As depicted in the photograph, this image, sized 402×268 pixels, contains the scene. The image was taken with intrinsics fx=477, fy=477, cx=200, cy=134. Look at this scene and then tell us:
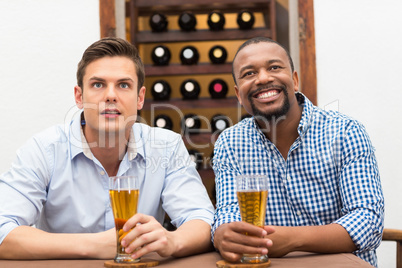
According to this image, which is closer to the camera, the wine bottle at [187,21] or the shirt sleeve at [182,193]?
the shirt sleeve at [182,193]

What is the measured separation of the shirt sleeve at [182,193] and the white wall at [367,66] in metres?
1.64

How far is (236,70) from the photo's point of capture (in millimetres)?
1835

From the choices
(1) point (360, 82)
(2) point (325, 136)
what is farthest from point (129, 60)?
(1) point (360, 82)

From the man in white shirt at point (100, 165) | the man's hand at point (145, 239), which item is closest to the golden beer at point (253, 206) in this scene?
the man's hand at point (145, 239)

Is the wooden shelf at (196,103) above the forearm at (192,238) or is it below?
above

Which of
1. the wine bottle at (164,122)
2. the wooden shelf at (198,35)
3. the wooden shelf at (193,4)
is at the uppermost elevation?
the wooden shelf at (193,4)

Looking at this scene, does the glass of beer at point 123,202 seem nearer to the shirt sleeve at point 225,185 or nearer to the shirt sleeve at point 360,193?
the shirt sleeve at point 225,185

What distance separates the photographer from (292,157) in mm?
1720

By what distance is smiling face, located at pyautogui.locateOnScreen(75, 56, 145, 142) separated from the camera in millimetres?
1608

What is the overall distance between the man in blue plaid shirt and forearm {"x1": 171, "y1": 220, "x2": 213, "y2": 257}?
0.13 feet

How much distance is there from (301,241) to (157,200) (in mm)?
666

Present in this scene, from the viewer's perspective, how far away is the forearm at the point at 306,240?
1238mm

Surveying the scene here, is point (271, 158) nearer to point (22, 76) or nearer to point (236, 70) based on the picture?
point (236, 70)

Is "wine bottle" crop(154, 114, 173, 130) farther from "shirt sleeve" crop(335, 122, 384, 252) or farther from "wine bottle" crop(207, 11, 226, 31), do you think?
"shirt sleeve" crop(335, 122, 384, 252)
